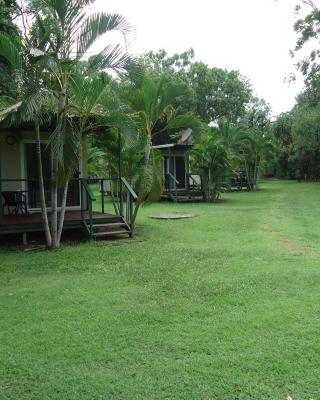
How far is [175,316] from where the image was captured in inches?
193

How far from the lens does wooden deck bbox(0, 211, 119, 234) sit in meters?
9.42

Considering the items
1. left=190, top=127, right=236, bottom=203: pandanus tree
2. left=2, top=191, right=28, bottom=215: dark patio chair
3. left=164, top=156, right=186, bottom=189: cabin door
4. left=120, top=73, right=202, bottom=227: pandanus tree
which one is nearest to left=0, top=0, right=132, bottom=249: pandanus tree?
left=120, top=73, right=202, bottom=227: pandanus tree

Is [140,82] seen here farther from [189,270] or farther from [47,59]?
[189,270]

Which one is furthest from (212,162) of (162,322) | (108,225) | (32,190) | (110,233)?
(162,322)

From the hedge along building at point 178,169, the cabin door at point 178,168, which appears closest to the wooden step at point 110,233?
the hedge along building at point 178,169

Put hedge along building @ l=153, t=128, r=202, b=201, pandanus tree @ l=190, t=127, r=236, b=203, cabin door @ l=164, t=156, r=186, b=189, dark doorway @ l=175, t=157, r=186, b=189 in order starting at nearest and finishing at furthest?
pandanus tree @ l=190, t=127, r=236, b=203
hedge along building @ l=153, t=128, r=202, b=201
cabin door @ l=164, t=156, r=186, b=189
dark doorway @ l=175, t=157, r=186, b=189

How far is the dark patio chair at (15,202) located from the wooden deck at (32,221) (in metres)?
0.31

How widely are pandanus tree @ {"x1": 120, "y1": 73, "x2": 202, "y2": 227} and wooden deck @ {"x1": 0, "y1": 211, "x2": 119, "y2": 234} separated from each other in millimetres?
993

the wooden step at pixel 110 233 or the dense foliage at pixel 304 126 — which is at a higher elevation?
the dense foliage at pixel 304 126

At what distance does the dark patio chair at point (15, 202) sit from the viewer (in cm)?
1101

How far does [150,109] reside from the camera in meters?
10.2

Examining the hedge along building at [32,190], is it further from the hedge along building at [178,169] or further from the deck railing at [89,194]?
the hedge along building at [178,169]

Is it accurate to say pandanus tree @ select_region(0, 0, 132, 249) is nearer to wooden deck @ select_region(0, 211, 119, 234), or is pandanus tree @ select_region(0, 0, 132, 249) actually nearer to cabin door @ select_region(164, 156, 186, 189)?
wooden deck @ select_region(0, 211, 119, 234)

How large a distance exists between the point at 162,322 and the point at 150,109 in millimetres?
6383
